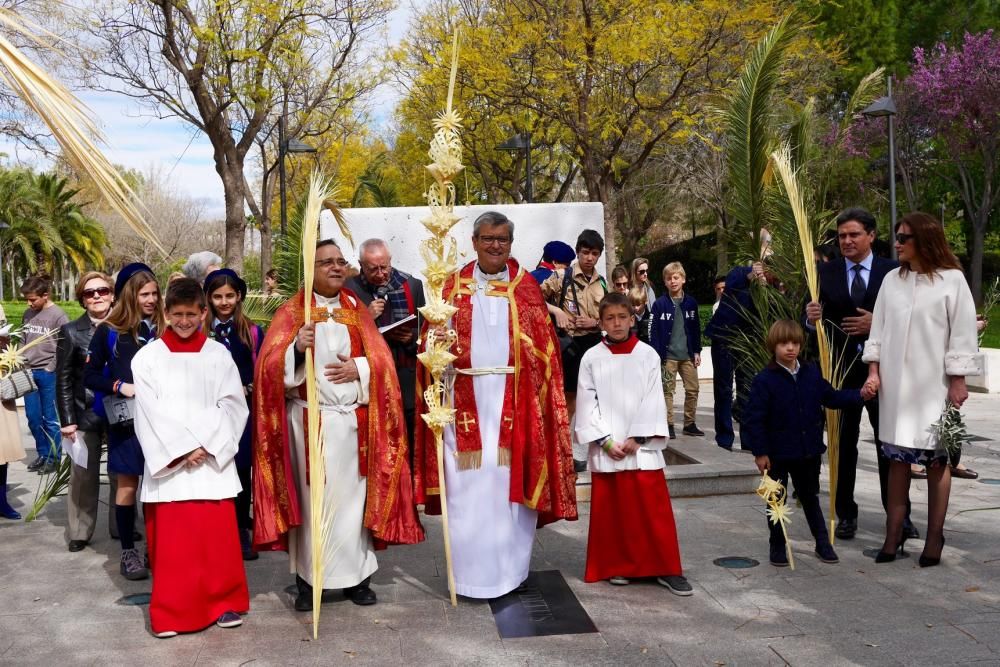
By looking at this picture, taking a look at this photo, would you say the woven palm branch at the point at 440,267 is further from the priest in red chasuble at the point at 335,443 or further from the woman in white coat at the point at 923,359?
the woman in white coat at the point at 923,359

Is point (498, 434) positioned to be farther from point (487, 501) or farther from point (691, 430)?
point (691, 430)

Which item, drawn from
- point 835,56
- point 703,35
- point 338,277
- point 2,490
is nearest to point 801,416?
point 338,277

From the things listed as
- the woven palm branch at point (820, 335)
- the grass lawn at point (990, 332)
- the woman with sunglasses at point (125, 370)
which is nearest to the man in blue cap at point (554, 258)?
the woven palm branch at point (820, 335)

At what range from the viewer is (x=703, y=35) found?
1709 centimetres

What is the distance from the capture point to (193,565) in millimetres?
4824

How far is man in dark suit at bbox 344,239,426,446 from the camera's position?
6344mm

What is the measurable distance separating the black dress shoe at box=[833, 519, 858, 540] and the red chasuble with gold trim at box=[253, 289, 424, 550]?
9.27 feet

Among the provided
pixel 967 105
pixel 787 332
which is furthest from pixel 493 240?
pixel 967 105

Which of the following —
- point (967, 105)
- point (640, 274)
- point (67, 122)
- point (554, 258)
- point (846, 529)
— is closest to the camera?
point (67, 122)

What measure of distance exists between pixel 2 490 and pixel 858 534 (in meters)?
6.20

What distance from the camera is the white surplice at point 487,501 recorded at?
5.21 m

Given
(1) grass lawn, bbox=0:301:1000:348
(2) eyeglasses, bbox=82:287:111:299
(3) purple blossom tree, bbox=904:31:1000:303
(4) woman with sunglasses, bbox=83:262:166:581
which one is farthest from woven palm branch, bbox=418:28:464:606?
(3) purple blossom tree, bbox=904:31:1000:303

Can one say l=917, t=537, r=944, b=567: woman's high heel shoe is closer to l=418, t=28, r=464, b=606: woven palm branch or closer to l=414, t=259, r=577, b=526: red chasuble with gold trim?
l=414, t=259, r=577, b=526: red chasuble with gold trim

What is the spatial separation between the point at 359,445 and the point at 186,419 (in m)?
0.87
